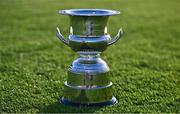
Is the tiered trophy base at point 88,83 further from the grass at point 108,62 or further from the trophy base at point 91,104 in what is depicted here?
the grass at point 108,62

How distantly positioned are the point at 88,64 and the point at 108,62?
→ 8.35 feet

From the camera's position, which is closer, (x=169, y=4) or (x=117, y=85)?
(x=117, y=85)

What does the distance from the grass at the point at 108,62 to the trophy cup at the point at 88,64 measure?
Answer: 0.15 meters

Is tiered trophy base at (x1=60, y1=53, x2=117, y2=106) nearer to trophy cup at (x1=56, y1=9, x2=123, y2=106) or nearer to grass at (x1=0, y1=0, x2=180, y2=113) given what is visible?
trophy cup at (x1=56, y1=9, x2=123, y2=106)

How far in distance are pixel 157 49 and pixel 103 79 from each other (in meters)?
3.97

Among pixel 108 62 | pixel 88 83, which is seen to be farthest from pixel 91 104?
pixel 108 62

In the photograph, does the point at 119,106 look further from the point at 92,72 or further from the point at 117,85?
the point at 117,85

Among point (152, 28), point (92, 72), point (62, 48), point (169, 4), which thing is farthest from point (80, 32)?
point (169, 4)

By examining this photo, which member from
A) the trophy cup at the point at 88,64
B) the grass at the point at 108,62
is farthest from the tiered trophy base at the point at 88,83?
the grass at the point at 108,62

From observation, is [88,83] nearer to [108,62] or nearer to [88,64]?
[88,64]

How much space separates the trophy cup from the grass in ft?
0.48

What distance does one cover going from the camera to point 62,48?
8.75 metres

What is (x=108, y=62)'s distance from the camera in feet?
24.8

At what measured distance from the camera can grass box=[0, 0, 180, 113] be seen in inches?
202
